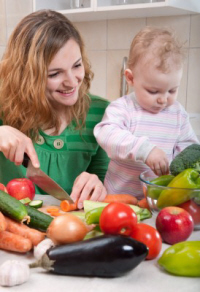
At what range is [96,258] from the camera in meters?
0.74

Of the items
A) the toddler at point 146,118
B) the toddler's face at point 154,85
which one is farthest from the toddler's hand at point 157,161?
the toddler's face at point 154,85

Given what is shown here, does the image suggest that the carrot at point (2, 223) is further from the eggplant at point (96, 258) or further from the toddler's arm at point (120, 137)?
the toddler's arm at point (120, 137)

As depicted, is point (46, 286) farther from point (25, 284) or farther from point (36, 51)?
point (36, 51)

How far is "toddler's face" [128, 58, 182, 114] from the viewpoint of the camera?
129cm

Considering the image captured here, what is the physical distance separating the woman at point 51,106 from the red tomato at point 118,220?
0.35m

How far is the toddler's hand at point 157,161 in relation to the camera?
46.8 inches

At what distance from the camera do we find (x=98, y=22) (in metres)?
2.96

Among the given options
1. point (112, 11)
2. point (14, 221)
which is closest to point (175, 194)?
point (14, 221)

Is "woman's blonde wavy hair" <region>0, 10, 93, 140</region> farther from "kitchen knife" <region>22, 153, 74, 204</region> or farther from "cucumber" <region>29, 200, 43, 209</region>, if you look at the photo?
"cucumber" <region>29, 200, 43, 209</region>

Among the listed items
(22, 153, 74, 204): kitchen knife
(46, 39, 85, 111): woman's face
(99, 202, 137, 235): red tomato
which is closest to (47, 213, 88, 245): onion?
(99, 202, 137, 235): red tomato

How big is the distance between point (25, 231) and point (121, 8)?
1830 mm

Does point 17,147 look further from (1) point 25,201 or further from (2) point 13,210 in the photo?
(2) point 13,210

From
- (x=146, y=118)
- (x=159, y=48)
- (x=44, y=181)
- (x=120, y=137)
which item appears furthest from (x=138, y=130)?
(x=44, y=181)

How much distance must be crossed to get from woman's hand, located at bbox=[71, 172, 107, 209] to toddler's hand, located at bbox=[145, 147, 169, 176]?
0.18 meters
